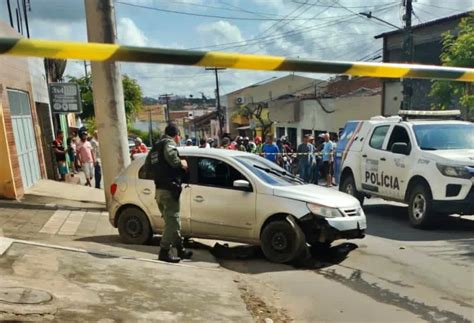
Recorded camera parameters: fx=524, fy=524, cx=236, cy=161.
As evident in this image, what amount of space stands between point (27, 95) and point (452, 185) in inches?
473

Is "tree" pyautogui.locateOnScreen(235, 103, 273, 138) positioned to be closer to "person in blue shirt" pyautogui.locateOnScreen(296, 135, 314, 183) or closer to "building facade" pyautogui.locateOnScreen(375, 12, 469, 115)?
"building facade" pyautogui.locateOnScreen(375, 12, 469, 115)

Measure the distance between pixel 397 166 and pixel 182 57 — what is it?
744 cm

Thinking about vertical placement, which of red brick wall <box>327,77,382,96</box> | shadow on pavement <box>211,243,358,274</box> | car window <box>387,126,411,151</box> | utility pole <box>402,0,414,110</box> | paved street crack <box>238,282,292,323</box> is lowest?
shadow on pavement <box>211,243,358,274</box>

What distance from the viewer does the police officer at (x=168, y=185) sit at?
662 centimetres

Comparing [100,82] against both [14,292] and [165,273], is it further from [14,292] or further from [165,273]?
[14,292]

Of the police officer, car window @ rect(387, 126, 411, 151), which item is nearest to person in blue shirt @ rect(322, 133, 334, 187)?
car window @ rect(387, 126, 411, 151)

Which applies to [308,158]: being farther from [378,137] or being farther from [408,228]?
[408,228]

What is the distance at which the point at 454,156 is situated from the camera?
873 cm

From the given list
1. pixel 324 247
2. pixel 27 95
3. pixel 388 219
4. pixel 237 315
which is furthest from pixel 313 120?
pixel 237 315

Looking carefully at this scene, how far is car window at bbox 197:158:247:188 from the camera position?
7.54 metres

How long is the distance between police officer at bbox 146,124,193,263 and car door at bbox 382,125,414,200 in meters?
4.65

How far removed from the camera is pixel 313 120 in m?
39.8

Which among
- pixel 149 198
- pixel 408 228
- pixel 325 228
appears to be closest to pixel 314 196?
pixel 325 228

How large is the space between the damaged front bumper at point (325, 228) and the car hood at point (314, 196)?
211 mm
